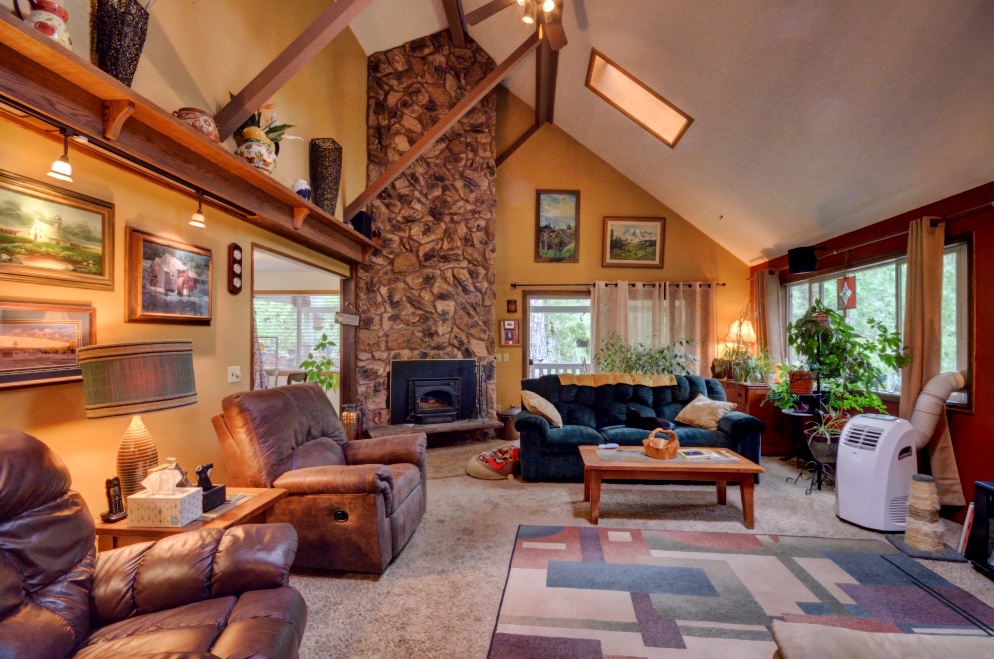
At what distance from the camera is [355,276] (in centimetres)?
555

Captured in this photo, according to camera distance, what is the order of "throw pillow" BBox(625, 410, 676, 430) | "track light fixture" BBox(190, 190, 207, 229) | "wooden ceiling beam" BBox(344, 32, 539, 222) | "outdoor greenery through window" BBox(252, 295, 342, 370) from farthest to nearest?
"outdoor greenery through window" BBox(252, 295, 342, 370) < "wooden ceiling beam" BBox(344, 32, 539, 222) < "throw pillow" BBox(625, 410, 676, 430) < "track light fixture" BBox(190, 190, 207, 229)

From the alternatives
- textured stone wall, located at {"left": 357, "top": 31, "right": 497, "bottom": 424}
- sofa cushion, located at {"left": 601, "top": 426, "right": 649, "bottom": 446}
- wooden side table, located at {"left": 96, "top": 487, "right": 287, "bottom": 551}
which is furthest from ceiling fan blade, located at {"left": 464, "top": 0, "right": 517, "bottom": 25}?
wooden side table, located at {"left": 96, "top": 487, "right": 287, "bottom": 551}

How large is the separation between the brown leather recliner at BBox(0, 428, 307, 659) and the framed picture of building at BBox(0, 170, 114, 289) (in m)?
0.80

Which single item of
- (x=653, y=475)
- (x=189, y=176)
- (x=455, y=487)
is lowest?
(x=455, y=487)

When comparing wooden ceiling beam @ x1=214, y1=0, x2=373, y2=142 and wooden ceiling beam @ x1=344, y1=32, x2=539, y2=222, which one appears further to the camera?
wooden ceiling beam @ x1=344, y1=32, x2=539, y2=222

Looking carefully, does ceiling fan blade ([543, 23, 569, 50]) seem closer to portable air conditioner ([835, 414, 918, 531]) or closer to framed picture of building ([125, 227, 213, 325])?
framed picture of building ([125, 227, 213, 325])

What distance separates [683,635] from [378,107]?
596cm

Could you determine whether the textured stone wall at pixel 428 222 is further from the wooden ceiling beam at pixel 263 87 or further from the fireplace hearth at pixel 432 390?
the wooden ceiling beam at pixel 263 87

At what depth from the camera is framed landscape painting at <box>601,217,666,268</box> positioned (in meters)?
6.78

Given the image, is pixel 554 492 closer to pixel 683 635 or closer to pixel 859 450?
pixel 683 635

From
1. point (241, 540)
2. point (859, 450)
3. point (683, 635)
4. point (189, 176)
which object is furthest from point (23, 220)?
point (859, 450)

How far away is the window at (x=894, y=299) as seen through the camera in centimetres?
343

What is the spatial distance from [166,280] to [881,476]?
4540 millimetres

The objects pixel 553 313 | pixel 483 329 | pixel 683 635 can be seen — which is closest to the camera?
pixel 683 635
